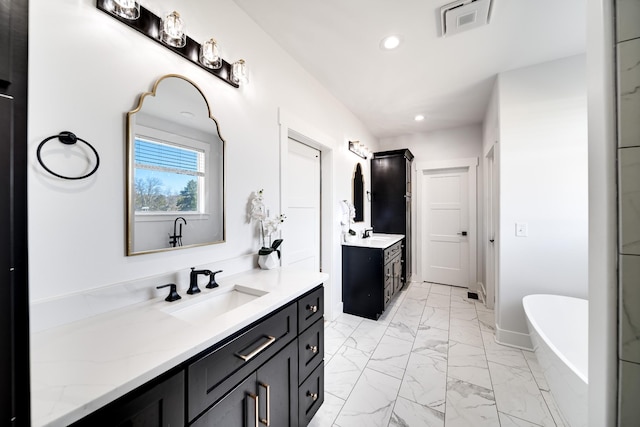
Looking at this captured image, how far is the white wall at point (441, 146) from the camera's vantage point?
3873mm

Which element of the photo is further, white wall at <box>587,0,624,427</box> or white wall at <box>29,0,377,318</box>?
white wall at <box>29,0,377,318</box>

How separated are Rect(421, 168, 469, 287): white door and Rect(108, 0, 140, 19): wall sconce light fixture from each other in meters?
4.19

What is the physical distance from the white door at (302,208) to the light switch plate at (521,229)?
6.55ft

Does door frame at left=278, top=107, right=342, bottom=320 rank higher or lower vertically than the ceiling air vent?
lower

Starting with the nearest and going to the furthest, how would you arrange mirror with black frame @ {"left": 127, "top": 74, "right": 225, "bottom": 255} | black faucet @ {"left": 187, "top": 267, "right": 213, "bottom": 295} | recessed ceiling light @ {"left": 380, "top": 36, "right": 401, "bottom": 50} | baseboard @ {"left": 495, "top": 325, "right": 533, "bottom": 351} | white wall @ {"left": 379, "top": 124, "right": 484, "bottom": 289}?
mirror with black frame @ {"left": 127, "top": 74, "right": 225, "bottom": 255} < black faucet @ {"left": 187, "top": 267, "right": 213, "bottom": 295} < recessed ceiling light @ {"left": 380, "top": 36, "right": 401, "bottom": 50} < baseboard @ {"left": 495, "top": 325, "right": 533, "bottom": 351} < white wall @ {"left": 379, "top": 124, "right": 484, "bottom": 289}

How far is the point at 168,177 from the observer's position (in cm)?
123

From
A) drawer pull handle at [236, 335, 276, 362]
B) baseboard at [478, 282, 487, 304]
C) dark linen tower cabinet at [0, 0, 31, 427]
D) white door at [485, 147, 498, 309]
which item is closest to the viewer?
dark linen tower cabinet at [0, 0, 31, 427]

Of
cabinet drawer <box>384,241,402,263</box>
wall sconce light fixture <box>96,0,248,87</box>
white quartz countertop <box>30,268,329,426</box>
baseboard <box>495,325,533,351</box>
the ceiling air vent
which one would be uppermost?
the ceiling air vent

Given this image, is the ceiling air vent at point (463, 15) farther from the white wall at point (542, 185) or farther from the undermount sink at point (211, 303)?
the undermount sink at point (211, 303)

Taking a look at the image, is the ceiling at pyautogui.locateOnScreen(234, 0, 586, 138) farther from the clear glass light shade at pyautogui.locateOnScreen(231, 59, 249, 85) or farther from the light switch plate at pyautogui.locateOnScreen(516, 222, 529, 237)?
the light switch plate at pyautogui.locateOnScreen(516, 222, 529, 237)

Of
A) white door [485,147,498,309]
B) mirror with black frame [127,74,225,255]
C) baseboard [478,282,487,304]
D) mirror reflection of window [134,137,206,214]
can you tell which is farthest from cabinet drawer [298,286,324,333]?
baseboard [478,282,487,304]

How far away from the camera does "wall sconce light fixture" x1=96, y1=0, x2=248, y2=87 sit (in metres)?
1.03

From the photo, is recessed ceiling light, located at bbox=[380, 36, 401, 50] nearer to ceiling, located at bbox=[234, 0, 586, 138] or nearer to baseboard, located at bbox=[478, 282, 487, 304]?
ceiling, located at bbox=[234, 0, 586, 138]

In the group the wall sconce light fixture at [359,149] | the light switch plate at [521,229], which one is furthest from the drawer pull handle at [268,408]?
the wall sconce light fixture at [359,149]
